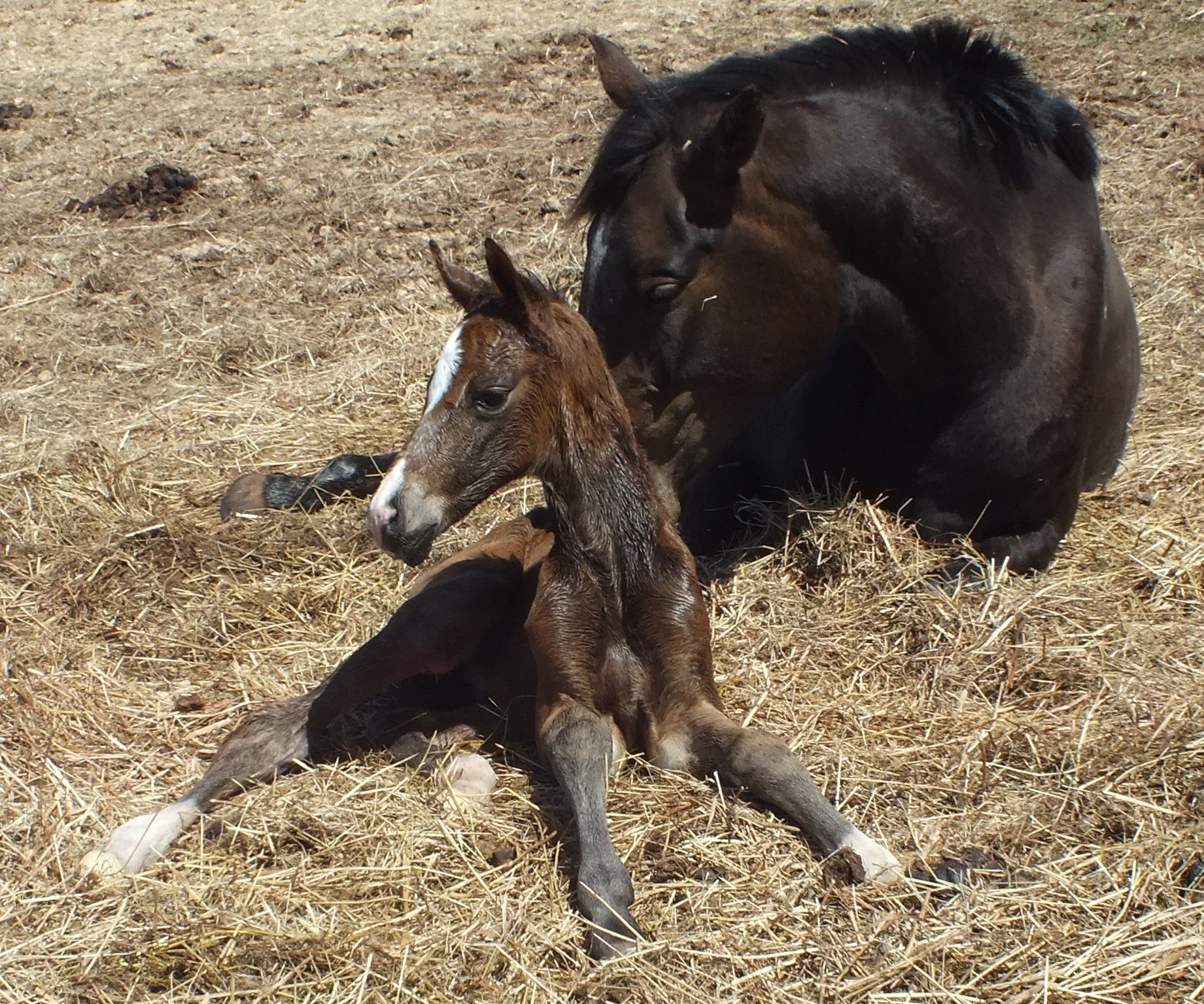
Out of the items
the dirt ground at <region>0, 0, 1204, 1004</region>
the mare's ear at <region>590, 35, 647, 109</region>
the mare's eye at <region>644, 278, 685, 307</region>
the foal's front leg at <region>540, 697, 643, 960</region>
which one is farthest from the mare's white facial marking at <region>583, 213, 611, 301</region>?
the foal's front leg at <region>540, 697, 643, 960</region>

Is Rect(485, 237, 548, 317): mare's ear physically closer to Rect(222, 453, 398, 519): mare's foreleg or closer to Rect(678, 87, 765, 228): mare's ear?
Rect(678, 87, 765, 228): mare's ear

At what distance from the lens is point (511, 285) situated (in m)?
3.07

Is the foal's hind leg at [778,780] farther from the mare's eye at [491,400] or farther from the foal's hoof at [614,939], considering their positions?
the mare's eye at [491,400]

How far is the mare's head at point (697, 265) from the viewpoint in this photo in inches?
135

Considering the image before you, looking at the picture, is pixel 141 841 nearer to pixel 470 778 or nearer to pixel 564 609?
pixel 470 778

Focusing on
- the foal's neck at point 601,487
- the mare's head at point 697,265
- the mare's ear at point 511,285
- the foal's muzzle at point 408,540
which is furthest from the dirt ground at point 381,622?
the mare's ear at point 511,285

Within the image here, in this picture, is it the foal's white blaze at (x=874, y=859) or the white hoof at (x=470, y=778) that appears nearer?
the foal's white blaze at (x=874, y=859)

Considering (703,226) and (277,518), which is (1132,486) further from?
(277,518)

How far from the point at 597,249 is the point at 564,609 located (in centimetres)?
100

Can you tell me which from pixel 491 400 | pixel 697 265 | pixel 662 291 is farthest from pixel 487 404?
pixel 697 265

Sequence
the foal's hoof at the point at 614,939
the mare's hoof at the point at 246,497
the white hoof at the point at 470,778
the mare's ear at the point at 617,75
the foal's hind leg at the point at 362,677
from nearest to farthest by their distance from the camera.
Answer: the foal's hoof at the point at 614,939, the foal's hind leg at the point at 362,677, the white hoof at the point at 470,778, the mare's ear at the point at 617,75, the mare's hoof at the point at 246,497

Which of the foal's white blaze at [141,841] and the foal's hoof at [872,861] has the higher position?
the foal's hoof at [872,861]

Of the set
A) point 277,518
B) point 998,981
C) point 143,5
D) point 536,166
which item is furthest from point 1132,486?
point 143,5

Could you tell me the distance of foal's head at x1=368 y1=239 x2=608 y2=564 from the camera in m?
3.02
